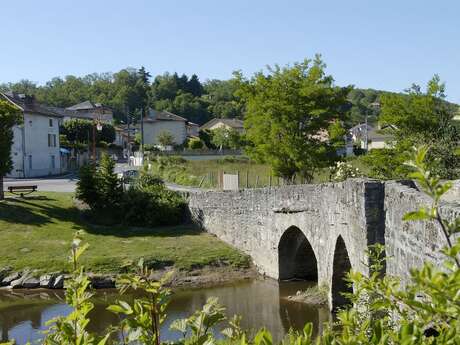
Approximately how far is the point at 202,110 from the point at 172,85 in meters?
12.3

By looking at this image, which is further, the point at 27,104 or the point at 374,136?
the point at 374,136

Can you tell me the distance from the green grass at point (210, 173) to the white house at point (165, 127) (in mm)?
28493

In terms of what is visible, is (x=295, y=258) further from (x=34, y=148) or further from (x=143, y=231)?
(x=34, y=148)

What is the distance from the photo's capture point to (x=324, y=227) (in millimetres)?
16062

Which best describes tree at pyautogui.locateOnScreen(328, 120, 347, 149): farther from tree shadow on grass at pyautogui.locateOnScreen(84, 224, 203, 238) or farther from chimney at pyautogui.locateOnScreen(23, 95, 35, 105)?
chimney at pyautogui.locateOnScreen(23, 95, 35, 105)

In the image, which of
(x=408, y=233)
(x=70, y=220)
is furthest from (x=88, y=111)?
(x=408, y=233)

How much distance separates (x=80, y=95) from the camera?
4838 inches

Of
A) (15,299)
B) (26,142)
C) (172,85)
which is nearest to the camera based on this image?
(15,299)

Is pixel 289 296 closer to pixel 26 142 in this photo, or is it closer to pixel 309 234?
pixel 309 234

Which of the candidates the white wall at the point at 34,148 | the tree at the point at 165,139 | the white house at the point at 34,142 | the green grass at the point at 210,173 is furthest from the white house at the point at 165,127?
the white wall at the point at 34,148

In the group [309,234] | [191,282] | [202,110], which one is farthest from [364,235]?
[202,110]

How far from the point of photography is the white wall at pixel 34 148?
4544cm

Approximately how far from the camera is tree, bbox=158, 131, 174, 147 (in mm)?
71812

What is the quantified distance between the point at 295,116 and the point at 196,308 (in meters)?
10.8
